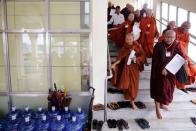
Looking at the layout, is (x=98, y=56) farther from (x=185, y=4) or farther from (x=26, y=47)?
(x=185, y=4)

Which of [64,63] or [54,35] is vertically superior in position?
[54,35]

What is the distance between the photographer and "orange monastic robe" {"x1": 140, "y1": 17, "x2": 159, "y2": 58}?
22.9 ft

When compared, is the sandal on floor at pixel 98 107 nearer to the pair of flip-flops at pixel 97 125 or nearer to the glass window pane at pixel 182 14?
the pair of flip-flops at pixel 97 125

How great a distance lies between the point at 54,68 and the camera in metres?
5.64

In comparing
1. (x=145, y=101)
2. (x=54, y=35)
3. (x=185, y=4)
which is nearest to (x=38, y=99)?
(x=54, y=35)

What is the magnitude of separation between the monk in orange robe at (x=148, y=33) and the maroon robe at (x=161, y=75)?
1.62 metres

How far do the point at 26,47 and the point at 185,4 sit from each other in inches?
189

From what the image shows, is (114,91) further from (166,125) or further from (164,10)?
(164,10)

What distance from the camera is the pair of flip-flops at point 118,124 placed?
5.32 meters

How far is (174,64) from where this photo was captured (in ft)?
17.4

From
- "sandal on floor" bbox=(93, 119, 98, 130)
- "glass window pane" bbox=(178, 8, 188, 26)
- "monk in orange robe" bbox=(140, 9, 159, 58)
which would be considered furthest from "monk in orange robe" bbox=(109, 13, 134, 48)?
"glass window pane" bbox=(178, 8, 188, 26)

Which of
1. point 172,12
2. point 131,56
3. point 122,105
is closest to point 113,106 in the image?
point 122,105

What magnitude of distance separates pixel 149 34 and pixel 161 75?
1.87 metres

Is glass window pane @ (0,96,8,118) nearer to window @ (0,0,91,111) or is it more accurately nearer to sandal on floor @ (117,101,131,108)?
window @ (0,0,91,111)
